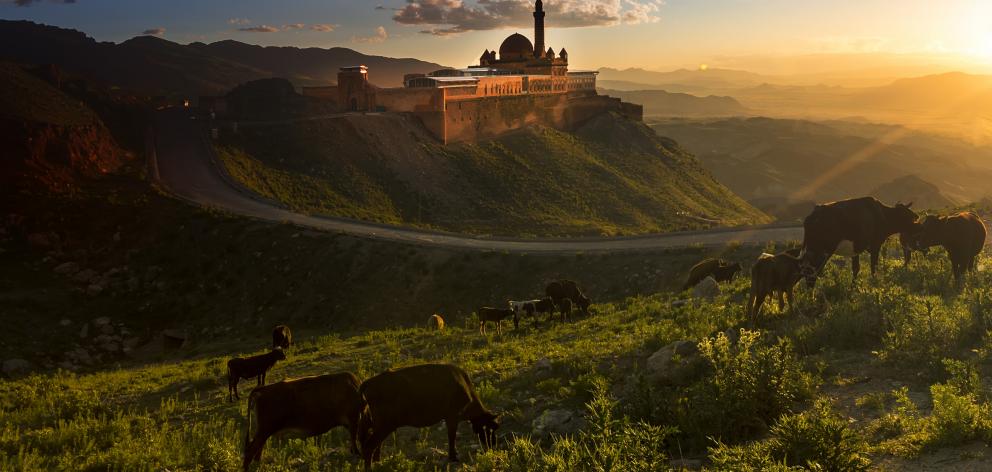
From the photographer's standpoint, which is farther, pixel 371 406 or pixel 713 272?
pixel 713 272

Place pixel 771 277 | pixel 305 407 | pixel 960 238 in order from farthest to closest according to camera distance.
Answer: pixel 960 238
pixel 771 277
pixel 305 407

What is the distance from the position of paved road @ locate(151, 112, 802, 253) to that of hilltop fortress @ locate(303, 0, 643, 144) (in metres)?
21.4

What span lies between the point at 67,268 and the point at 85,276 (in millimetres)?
1227

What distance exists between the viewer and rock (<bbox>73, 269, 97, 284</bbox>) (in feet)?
96.1

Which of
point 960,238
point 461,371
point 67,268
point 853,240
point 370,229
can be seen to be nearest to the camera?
point 461,371

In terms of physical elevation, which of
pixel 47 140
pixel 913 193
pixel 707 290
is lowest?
pixel 913 193

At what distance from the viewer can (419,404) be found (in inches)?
320

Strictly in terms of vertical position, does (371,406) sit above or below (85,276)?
above

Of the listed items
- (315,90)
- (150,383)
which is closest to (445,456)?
(150,383)

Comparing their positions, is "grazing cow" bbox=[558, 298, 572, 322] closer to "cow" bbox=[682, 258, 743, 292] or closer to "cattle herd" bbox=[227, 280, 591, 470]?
"cow" bbox=[682, 258, 743, 292]

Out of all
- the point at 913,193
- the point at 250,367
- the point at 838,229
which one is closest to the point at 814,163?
the point at 913,193

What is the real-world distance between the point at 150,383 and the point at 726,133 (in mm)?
190805

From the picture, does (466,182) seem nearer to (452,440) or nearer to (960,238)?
(960,238)

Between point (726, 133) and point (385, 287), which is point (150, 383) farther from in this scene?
point (726, 133)
